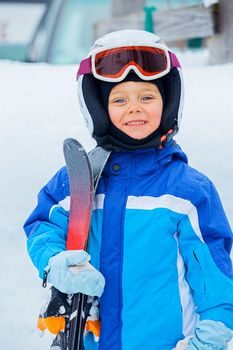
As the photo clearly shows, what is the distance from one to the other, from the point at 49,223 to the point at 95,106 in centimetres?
43

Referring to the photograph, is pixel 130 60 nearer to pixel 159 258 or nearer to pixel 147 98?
pixel 147 98

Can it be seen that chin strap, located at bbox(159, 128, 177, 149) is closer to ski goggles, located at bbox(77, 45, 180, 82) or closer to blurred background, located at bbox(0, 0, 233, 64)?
ski goggles, located at bbox(77, 45, 180, 82)

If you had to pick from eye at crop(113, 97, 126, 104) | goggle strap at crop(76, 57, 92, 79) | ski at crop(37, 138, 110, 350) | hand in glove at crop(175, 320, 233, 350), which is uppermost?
goggle strap at crop(76, 57, 92, 79)

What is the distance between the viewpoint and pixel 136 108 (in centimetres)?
257

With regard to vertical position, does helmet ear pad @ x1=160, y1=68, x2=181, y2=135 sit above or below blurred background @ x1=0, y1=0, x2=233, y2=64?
above

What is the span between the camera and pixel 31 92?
17.7ft

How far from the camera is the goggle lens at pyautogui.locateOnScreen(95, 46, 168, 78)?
2585 millimetres

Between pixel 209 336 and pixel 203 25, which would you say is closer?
pixel 209 336

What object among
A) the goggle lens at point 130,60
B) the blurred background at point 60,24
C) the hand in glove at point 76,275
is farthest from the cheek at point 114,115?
the blurred background at point 60,24

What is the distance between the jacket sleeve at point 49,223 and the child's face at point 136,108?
28 centimetres

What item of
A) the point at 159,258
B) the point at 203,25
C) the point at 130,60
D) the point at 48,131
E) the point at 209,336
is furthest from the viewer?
the point at 203,25

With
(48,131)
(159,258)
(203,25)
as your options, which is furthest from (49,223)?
(203,25)

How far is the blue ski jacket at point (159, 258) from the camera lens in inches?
97.0

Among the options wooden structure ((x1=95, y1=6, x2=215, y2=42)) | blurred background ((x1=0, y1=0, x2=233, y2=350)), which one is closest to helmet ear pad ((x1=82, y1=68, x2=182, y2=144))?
blurred background ((x1=0, y1=0, x2=233, y2=350))
